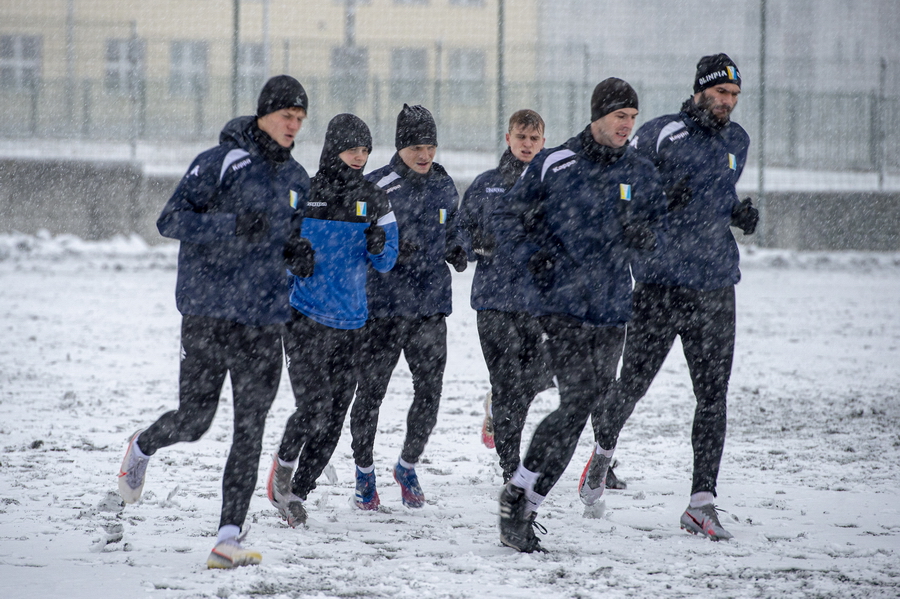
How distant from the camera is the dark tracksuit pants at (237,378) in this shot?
3.77 metres

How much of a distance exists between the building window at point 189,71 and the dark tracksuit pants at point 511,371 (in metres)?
12.5

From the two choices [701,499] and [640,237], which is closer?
[640,237]

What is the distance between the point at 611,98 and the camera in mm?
4109

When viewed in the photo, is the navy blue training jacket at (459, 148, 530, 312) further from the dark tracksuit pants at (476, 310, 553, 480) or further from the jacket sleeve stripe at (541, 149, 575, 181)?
the jacket sleeve stripe at (541, 149, 575, 181)

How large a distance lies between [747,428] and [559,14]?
13.8 m

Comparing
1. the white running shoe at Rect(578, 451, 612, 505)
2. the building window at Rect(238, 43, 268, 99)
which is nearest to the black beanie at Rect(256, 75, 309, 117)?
the white running shoe at Rect(578, 451, 612, 505)

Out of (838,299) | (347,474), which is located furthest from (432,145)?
(838,299)

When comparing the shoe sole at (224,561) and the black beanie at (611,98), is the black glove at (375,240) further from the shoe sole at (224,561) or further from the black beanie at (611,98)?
the shoe sole at (224,561)

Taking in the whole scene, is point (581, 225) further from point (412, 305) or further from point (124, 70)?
point (124, 70)

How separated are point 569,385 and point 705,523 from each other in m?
0.89

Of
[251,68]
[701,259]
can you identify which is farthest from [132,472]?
[251,68]

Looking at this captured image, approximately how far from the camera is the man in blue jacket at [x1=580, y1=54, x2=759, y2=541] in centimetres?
445

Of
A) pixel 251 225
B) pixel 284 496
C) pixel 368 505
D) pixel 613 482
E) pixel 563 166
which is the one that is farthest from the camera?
pixel 613 482

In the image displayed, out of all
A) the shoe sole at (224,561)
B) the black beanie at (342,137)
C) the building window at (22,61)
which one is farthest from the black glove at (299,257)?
the building window at (22,61)
